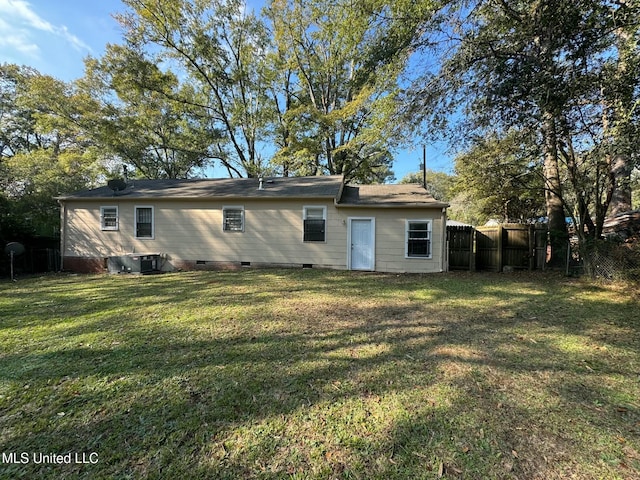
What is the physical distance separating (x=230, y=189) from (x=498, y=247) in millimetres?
10332

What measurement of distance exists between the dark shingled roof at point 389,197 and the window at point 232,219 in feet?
12.6

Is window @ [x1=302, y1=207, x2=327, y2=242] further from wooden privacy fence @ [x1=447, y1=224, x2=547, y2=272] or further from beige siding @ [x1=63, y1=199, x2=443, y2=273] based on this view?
wooden privacy fence @ [x1=447, y1=224, x2=547, y2=272]

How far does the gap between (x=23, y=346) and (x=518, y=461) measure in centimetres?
545

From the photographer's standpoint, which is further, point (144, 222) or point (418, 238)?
point (144, 222)

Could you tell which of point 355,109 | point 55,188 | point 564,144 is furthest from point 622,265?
point 55,188

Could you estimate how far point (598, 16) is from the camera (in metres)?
4.82

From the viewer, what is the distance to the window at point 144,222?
11.6 m

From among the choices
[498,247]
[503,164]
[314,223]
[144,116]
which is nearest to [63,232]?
[144,116]

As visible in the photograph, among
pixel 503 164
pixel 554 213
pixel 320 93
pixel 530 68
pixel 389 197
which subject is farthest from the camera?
pixel 320 93

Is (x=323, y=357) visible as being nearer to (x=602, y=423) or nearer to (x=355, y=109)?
(x=602, y=423)

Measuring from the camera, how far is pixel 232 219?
11.2 m

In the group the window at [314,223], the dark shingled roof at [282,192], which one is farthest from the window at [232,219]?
the window at [314,223]

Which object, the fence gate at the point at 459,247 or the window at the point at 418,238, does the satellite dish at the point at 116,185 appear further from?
the fence gate at the point at 459,247

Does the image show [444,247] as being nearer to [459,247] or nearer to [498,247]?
[459,247]
